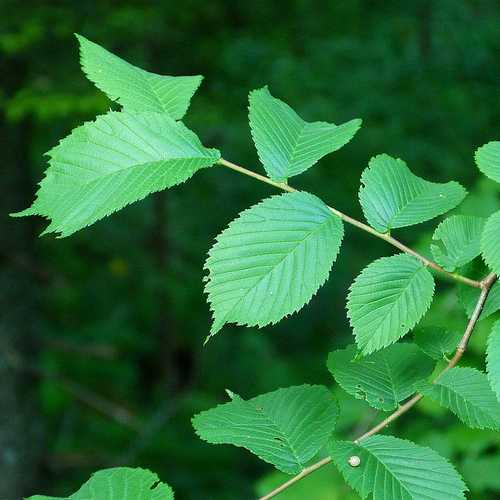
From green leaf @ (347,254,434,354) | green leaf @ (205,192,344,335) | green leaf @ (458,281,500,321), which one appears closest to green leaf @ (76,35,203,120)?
green leaf @ (205,192,344,335)

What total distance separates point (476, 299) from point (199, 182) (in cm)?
393

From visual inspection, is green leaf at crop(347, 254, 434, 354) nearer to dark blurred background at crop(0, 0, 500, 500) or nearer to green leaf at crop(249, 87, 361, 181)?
green leaf at crop(249, 87, 361, 181)

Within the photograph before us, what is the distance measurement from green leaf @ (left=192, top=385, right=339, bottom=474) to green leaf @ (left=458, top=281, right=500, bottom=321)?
0.21 m

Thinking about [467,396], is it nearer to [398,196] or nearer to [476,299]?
[476,299]

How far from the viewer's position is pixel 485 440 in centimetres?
194

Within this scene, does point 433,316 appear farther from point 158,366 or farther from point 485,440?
point 158,366

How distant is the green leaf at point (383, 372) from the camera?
896mm

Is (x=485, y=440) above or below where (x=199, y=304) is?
above

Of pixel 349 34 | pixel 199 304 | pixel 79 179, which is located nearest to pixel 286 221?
pixel 79 179

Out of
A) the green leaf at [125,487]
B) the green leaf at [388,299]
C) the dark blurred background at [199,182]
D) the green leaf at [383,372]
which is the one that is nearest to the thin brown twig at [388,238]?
the green leaf at [388,299]

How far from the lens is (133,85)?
949mm

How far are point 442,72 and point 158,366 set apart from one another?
367 centimetres

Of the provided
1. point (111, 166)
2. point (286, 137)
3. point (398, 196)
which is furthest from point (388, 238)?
point (111, 166)

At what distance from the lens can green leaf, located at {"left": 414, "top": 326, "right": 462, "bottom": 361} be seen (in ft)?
2.97
